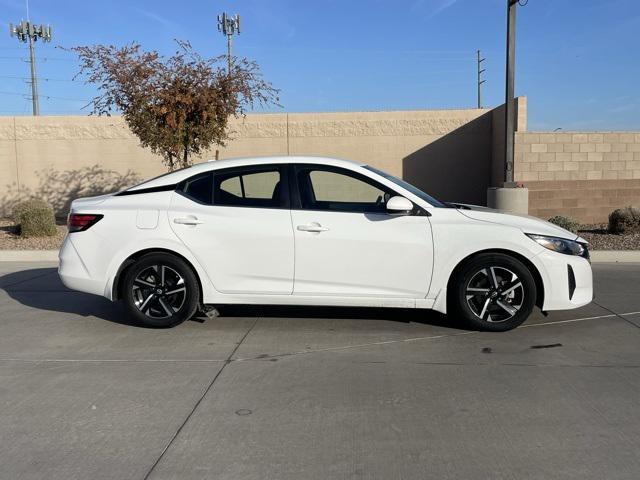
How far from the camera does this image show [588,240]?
41.1 feet

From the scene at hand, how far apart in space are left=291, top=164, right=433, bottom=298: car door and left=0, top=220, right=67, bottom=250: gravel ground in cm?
823

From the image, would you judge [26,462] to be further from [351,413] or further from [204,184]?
[204,184]

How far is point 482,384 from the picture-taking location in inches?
184

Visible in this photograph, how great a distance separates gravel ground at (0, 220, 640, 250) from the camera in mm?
12062

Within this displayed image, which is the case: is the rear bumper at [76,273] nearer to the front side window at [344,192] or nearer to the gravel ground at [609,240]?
the front side window at [344,192]

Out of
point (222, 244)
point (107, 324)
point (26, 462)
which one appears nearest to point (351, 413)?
point (26, 462)

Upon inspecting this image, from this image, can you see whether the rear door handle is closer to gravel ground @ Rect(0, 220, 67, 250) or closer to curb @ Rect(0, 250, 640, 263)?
curb @ Rect(0, 250, 640, 263)

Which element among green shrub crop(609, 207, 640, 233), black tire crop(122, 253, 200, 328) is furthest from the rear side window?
green shrub crop(609, 207, 640, 233)

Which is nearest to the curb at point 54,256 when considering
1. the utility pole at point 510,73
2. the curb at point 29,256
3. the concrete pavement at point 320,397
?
the curb at point 29,256

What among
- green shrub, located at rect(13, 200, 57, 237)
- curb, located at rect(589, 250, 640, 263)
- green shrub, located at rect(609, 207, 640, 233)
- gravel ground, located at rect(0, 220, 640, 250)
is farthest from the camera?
green shrub, located at rect(13, 200, 57, 237)

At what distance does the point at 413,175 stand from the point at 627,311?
1206 cm

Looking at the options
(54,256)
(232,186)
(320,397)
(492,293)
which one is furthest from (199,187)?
(54,256)

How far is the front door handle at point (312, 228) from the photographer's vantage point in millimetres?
5922

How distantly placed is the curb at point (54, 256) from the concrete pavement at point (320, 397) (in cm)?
427
